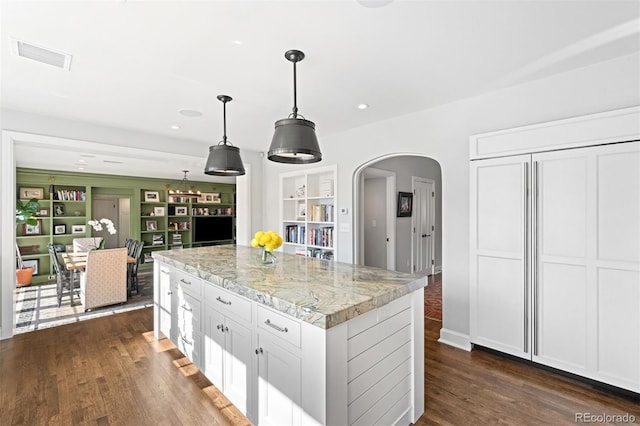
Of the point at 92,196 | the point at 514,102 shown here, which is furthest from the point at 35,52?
the point at 92,196

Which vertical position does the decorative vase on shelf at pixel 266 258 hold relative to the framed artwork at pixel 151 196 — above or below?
below

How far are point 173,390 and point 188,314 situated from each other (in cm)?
57

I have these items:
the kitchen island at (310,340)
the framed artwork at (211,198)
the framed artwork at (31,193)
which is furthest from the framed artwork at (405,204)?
the framed artwork at (31,193)

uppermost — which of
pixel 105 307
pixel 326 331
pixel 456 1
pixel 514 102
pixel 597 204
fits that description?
pixel 456 1

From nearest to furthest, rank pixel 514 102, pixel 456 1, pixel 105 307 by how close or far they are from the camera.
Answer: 1. pixel 456 1
2. pixel 514 102
3. pixel 105 307

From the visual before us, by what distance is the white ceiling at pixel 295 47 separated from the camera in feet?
5.98

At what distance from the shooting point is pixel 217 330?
226cm

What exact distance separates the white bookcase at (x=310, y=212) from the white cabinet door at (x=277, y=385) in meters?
2.86

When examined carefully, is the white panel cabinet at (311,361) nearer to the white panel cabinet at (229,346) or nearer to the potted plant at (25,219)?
the white panel cabinet at (229,346)

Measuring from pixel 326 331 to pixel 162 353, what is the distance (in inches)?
96.5

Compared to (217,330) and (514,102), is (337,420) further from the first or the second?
(514,102)

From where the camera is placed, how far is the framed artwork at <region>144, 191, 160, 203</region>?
325 inches

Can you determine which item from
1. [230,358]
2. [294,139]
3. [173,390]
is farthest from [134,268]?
[294,139]

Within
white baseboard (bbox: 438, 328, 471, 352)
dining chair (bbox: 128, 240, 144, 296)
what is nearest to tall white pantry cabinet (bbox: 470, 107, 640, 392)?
white baseboard (bbox: 438, 328, 471, 352)
